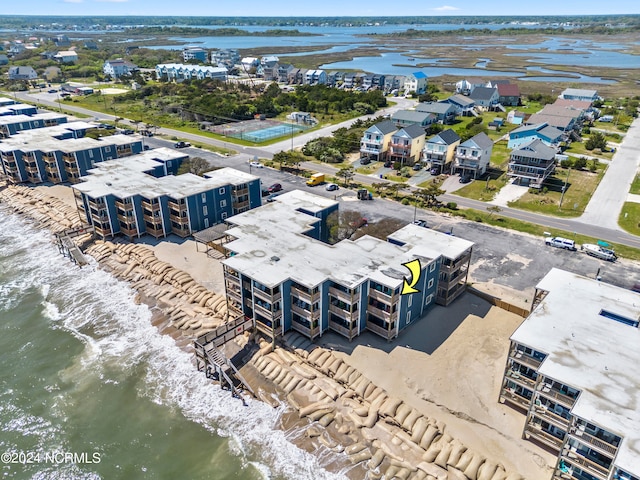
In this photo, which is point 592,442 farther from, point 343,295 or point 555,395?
point 343,295

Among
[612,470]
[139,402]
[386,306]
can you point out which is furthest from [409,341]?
[139,402]

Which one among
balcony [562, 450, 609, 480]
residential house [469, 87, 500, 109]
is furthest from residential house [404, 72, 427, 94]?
balcony [562, 450, 609, 480]

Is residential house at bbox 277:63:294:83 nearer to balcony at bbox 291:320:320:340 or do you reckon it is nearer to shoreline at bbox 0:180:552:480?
shoreline at bbox 0:180:552:480

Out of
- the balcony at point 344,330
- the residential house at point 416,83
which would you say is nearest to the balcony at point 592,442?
the balcony at point 344,330

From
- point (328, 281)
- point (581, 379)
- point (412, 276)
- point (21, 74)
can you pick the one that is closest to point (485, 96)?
point (412, 276)

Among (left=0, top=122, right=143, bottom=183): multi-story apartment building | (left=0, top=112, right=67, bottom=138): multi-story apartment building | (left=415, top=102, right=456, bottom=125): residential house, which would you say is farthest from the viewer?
(left=415, top=102, right=456, bottom=125): residential house
